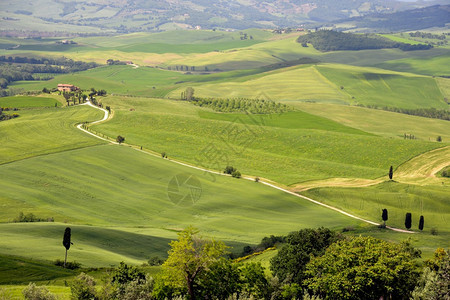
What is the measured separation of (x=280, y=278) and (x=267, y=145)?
338 ft

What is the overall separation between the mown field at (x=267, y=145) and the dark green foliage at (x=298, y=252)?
56147 mm

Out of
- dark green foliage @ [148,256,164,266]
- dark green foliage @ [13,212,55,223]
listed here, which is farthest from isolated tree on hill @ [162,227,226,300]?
dark green foliage @ [13,212,55,223]

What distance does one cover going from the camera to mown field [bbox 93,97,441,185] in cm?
14425

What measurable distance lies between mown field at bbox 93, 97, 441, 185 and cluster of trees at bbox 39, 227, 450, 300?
223ft

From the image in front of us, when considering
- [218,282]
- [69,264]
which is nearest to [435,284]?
[218,282]

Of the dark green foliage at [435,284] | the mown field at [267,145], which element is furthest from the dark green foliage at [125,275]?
the mown field at [267,145]

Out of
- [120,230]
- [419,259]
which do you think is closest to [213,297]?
[419,259]

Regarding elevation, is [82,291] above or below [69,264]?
above

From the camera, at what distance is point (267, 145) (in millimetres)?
166875

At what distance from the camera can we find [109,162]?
13288 cm

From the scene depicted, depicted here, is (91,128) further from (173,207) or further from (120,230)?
(120,230)

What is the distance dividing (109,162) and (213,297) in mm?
83348

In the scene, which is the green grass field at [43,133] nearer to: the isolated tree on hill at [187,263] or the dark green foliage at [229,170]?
the dark green foliage at [229,170]

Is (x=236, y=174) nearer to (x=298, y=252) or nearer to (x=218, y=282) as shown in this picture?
(x=298, y=252)
